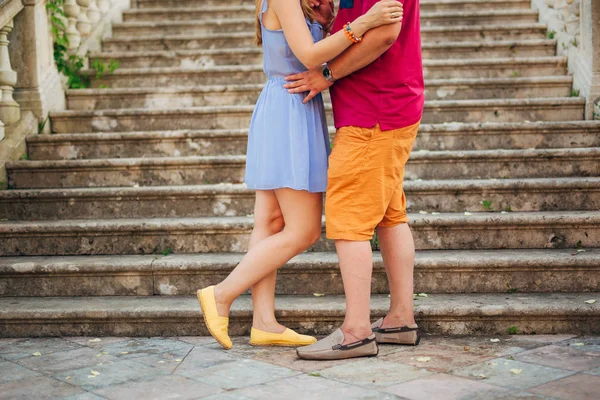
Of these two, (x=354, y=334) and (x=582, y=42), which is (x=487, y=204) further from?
(x=582, y=42)

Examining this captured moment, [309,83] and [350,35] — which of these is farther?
[309,83]

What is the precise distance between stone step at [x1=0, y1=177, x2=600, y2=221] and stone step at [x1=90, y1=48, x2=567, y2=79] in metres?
1.73

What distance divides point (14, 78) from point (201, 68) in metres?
1.60

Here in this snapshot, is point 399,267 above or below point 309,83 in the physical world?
below

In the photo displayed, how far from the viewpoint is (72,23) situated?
6.47 meters

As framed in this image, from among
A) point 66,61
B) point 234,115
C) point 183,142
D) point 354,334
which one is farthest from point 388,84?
point 66,61

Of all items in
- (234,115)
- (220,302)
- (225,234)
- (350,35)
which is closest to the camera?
(350,35)

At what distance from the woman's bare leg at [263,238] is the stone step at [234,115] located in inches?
85.0

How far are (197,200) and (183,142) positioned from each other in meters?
0.77

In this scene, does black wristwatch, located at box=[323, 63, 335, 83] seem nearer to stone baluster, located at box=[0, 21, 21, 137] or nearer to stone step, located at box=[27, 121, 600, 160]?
stone step, located at box=[27, 121, 600, 160]

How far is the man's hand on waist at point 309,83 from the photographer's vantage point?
3.37 m

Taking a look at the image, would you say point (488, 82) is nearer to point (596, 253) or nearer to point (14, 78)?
point (596, 253)

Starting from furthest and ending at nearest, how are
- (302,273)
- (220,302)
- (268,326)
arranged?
(302,273) < (268,326) < (220,302)

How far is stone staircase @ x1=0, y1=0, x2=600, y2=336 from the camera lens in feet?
12.9
